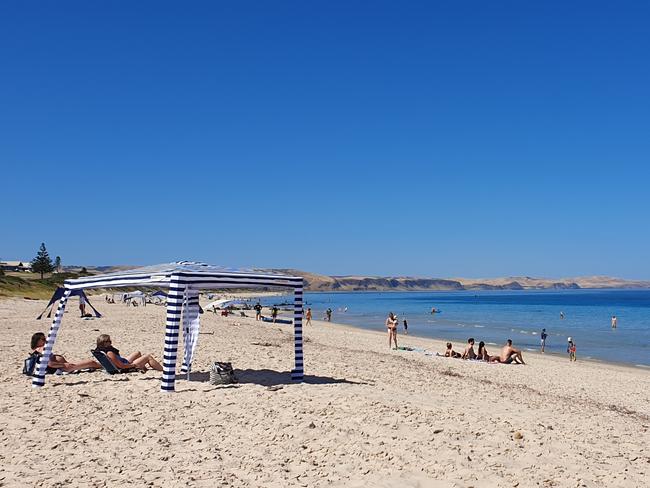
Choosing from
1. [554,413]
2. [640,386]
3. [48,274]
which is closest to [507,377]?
[640,386]

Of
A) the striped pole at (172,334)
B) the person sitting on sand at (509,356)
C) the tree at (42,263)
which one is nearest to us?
the striped pole at (172,334)

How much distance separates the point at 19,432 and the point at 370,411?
15.2ft

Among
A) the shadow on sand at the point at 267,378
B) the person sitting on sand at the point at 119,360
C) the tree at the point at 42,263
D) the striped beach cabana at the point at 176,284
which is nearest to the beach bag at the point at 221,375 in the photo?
the shadow on sand at the point at 267,378

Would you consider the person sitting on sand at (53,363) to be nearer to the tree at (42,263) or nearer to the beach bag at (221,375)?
the beach bag at (221,375)

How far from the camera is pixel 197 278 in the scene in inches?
406

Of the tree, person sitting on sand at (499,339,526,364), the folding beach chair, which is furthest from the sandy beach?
the tree

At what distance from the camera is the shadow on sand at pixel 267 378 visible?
11.4 m

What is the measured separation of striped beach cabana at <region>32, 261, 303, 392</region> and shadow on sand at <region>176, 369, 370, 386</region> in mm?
416

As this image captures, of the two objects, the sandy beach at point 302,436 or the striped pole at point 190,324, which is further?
the striped pole at point 190,324

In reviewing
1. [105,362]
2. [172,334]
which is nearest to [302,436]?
[172,334]

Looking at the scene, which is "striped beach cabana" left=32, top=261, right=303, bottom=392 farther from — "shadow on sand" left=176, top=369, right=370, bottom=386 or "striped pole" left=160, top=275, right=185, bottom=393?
"shadow on sand" left=176, top=369, right=370, bottom=386

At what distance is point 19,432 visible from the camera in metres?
7.70

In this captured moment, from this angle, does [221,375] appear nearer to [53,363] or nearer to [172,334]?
[172,334]

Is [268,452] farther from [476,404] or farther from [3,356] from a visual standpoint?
[3,356]
